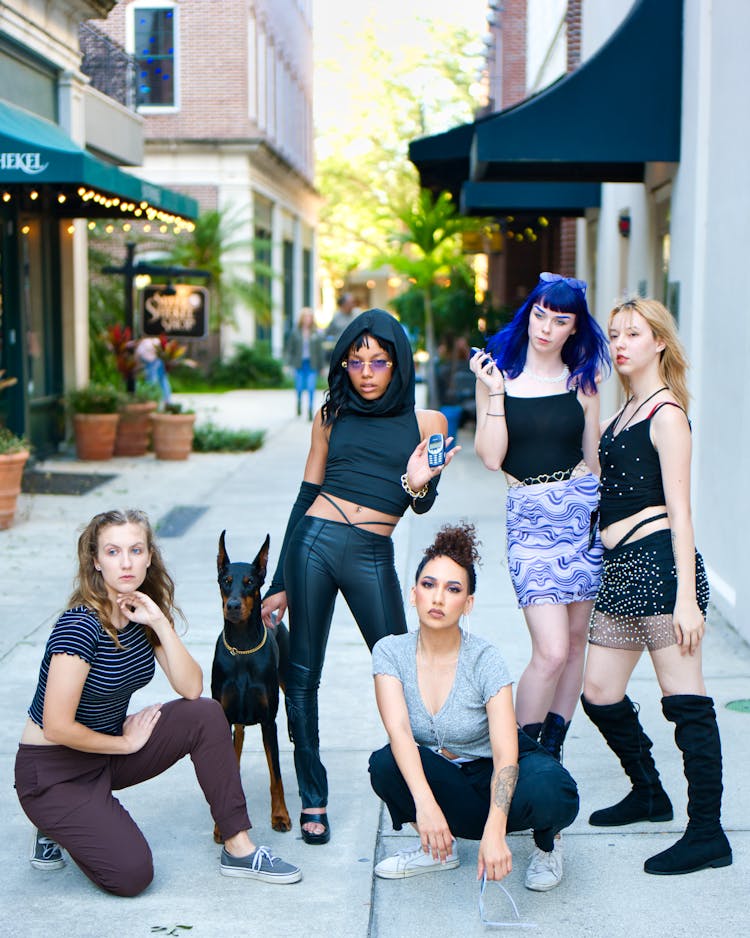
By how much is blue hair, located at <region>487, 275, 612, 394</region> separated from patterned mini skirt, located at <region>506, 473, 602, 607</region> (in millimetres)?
371

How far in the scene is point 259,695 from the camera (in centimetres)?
429

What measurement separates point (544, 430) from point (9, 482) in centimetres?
669

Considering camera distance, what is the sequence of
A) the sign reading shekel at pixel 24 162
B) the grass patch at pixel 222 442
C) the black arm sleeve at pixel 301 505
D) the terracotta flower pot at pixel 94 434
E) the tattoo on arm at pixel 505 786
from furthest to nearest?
the grass patch at pixel 222 442 < the terracotta flower pot at pixel 94 434 < the sign reading shekel at pixel 24 162 < the black arm sleeve at pixel 301 505 < the tattoo on arm at pixel 505 786

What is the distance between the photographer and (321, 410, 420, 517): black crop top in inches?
171

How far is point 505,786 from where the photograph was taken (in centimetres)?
368

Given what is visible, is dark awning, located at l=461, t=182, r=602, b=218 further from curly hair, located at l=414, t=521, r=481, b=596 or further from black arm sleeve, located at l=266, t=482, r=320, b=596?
curly hair, located at l=414, t=521, r=481, b=596

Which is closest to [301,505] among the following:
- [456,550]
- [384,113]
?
[456,550]

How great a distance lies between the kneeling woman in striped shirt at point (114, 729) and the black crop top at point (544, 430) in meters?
1.25

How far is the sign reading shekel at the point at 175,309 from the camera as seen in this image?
17.1 metres

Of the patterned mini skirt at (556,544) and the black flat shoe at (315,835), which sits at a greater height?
the patterned mini skirt at (556,544)

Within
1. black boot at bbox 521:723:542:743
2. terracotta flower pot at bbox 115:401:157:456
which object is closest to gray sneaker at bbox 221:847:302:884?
black boot at bbox 521:723:542:743

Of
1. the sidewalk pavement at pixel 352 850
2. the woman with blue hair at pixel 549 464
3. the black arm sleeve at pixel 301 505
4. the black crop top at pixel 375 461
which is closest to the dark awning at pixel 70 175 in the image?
the sidewalk pavement at pixel 352 850

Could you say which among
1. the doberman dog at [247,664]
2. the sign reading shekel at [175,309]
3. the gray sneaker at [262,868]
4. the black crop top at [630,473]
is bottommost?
the gray sneaker at [262,868]

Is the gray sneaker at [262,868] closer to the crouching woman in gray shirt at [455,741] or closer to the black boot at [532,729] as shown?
the crouching woman in gray shirt at [455,741]
